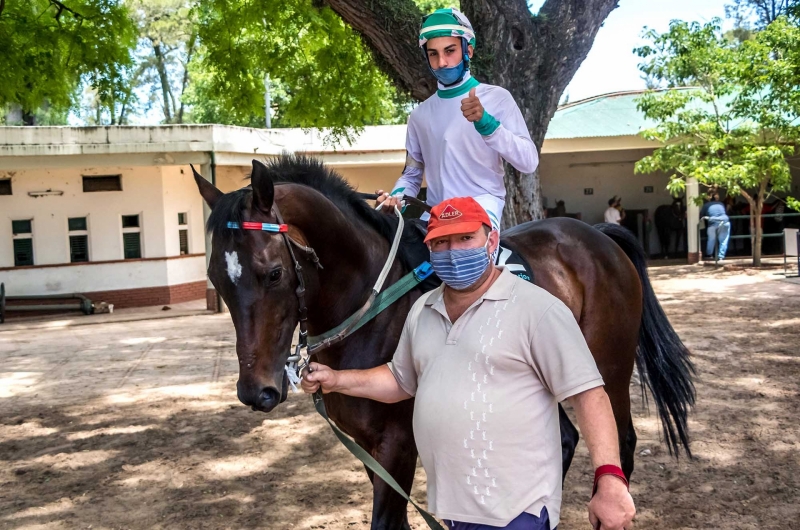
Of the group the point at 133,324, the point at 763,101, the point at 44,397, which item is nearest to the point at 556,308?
the point at 44,397

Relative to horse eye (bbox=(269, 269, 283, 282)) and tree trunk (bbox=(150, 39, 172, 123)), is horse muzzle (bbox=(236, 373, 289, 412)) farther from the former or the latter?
tree trunk (bbox=(150, 39, 172, 123))

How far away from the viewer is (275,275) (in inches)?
115

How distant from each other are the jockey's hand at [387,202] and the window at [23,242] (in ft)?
53.7

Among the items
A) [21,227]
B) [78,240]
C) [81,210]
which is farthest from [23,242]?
[81,210]

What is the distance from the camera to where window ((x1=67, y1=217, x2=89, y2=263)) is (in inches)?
711

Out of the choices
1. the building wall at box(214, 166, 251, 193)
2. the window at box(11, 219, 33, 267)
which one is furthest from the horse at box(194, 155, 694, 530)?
the building wall at box(214, 166, 251, 193)

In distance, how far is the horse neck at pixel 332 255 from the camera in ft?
10.6

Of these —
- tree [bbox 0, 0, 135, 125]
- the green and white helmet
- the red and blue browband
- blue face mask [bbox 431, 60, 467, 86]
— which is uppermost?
tree [bbox 0, 0, 135, 125]

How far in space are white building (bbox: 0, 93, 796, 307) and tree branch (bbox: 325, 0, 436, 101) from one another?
8.36 meters

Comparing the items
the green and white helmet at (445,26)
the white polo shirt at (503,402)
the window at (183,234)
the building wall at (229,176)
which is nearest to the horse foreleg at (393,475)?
the white polo shirt at (503,402)

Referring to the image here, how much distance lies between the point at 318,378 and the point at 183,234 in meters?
17.8

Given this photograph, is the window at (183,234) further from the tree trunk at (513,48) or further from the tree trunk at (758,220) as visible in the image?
the tree trunk at (758,220)

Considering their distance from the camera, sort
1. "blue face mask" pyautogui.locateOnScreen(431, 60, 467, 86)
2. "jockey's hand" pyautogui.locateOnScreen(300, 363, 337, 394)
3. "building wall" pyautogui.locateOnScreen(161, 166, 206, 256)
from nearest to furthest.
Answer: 1. "jockey's hand" pyautogui.locateOnScreen(300, 363, 337, 394)
2. "blue face mask" pyautogui.locateOnScreen(431, 60, 467, 86)
3. "building wall" pyautogui.locateOnScreen(161, 166, 206, 256)

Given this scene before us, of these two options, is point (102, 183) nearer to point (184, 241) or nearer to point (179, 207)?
point (179, 207)
